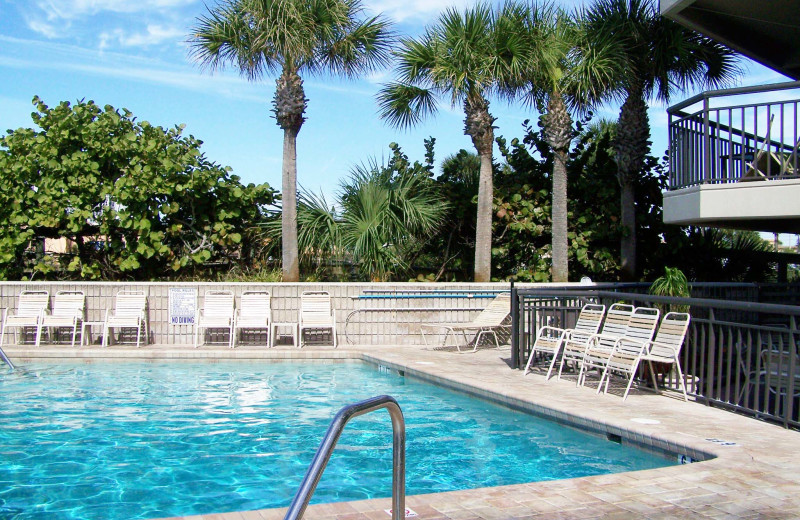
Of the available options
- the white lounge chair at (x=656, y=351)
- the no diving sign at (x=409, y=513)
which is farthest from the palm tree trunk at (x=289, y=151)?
the no diving sign at (x=409, y=513)

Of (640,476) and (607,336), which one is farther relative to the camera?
(607,336)

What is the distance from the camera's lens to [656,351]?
8.38m

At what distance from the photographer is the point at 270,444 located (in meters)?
7.53

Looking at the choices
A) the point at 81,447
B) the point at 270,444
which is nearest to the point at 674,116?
the point at 270,444

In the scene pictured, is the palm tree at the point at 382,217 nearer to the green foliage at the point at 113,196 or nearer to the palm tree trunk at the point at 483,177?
the palm tree trunk at the point at 483,177

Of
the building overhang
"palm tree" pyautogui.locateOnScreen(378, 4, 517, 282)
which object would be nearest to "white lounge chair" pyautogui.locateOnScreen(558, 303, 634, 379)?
the building overhang

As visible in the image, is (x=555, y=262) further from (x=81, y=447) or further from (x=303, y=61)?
(x=81, y=447)

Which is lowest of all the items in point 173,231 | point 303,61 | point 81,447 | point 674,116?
point 81,447

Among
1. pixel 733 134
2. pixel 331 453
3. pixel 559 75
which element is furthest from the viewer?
pixel 559 75

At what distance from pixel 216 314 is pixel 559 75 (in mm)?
7852

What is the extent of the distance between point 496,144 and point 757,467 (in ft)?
43.9

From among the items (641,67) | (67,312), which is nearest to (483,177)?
(641,67)

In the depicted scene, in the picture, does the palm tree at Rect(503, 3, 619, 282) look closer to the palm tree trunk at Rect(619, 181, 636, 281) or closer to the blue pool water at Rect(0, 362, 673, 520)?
the palm tree trunk at Rect(619, 181, 636, 281)

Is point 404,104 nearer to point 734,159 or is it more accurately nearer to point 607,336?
point 734,159
